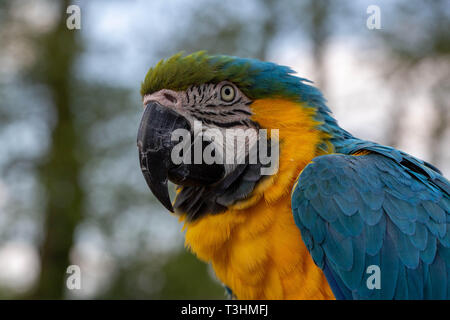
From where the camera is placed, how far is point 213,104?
1654mm

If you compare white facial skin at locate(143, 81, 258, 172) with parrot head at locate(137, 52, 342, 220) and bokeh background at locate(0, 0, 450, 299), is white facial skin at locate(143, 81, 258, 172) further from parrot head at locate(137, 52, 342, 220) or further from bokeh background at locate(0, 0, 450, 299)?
bokeh background at locate(0, 0, 450, 299)

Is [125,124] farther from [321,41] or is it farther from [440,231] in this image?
[440,231]

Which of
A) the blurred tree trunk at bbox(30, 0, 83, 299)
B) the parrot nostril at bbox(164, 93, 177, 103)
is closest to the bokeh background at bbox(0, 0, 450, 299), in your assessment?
the blurred tree trunk at bbox(30, 0, 83, 299)

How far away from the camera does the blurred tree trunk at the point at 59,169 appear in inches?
239

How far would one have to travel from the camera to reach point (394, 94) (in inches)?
256

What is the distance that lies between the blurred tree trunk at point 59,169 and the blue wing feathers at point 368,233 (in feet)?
17.7

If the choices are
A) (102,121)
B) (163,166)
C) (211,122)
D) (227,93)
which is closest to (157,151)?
(163,166)

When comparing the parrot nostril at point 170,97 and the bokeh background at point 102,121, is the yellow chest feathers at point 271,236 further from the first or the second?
the bokeh background at point 102,121

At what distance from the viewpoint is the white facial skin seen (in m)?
1.63

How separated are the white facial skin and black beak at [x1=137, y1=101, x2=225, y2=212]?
110mm

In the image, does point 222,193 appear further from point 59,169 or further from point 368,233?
point 59,169

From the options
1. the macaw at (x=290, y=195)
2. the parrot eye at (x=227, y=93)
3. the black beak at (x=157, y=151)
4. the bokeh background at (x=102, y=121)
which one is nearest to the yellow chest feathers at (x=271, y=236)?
the macaw at (x=290, y=195)
